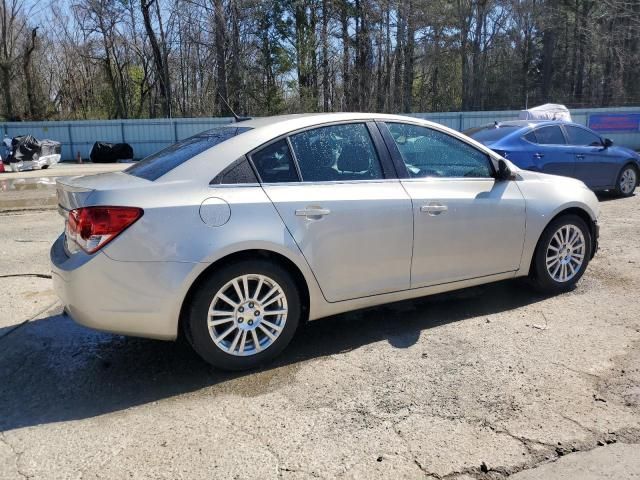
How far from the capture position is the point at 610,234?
7359mm

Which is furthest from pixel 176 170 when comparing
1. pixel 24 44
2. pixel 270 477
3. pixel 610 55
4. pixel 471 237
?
pixel 610 55

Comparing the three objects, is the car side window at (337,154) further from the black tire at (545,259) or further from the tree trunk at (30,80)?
the tree trunk at (30,80)

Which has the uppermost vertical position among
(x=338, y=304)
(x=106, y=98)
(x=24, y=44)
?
(x=24, y=44)

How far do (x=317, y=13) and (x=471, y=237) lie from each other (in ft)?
102

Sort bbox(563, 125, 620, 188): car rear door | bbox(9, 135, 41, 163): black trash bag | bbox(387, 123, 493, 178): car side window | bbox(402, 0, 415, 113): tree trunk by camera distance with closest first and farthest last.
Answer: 1. bbox(387, 123, 493, 178): car side window
2. bbox(563, 125, 620, 188): car rear door
3. bbox(9, 135, 41, 163): black trash bag
4. bbox(402, 0, 415, 113): tree trunk

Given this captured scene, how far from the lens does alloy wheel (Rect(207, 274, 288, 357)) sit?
3.45 meters

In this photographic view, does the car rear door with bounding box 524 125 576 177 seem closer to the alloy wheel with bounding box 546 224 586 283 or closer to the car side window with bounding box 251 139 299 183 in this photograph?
the alloy wheel with bounding box 546 224 586 283

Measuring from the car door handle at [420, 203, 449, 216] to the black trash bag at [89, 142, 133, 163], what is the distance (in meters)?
22.7

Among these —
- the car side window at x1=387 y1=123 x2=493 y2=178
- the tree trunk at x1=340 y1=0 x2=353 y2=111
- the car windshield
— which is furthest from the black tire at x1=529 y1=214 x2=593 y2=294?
the tree trunk at x1=340 y1=0 x2=353 y2=111

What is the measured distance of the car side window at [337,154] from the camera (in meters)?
3.80

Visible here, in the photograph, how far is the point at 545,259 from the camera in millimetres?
4777

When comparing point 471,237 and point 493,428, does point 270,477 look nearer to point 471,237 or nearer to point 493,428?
point 493,428

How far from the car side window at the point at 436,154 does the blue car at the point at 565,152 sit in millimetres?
4683

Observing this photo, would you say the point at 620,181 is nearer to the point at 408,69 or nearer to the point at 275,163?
the point at 275,163
